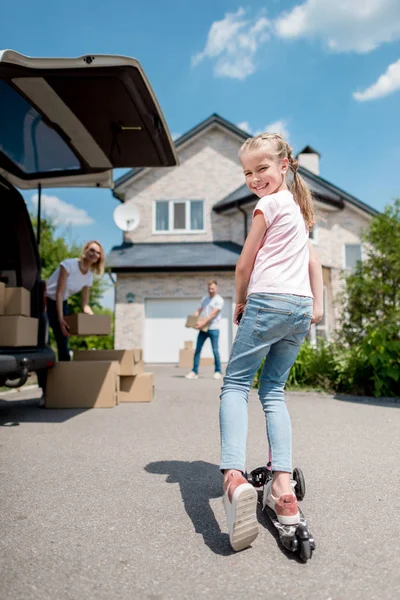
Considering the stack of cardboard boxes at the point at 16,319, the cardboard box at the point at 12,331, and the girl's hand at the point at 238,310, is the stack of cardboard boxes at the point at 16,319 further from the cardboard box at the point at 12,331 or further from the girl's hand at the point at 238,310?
the girl's hand at the point at 238,310

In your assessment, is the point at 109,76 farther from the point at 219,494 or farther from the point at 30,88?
the point at 219,494

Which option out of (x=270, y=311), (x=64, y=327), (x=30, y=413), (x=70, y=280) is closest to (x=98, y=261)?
(x=70, y=280)

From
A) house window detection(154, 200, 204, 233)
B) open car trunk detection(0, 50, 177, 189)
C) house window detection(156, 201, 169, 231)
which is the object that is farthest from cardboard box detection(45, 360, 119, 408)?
house window detection(156, 201, 169, 231)

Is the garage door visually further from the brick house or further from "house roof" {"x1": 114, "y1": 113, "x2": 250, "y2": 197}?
"house roof" {"x1": 114, "y1": 113, "x2": 250, "y2": 197}

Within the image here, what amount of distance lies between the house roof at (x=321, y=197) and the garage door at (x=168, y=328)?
3511 mm

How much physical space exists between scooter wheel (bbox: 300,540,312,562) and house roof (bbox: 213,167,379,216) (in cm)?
1674

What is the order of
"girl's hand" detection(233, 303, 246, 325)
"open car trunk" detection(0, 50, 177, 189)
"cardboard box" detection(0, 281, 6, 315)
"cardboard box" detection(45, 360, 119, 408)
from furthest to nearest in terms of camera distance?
"cardboard box" detection(45, 360, 119, 408), "cardboard box" detection(0, 281, 6, 315), "open car trunk" detection(0, 50, 177, 189), "girl's hand" detection(233, 303, 246, 325)

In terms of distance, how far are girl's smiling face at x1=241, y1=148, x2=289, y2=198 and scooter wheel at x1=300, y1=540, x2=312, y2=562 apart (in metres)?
1.47

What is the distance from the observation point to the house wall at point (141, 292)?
1805 centimetres

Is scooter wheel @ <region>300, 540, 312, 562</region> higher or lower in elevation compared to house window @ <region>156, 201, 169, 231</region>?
lower

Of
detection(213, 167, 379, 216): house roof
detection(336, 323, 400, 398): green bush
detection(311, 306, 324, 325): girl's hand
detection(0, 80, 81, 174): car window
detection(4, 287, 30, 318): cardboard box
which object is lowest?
detection(336, 323, 400, 398): green bush

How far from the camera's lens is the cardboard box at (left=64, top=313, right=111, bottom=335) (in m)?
5.97

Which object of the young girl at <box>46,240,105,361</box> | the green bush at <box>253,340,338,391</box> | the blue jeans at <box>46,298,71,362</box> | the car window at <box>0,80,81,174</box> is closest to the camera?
the car window at <box>0,80,81,174</box>

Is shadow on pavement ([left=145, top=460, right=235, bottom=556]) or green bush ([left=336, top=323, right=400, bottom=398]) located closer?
shadow on pavement ([left=145, top=460, right=235, bottom=556])
